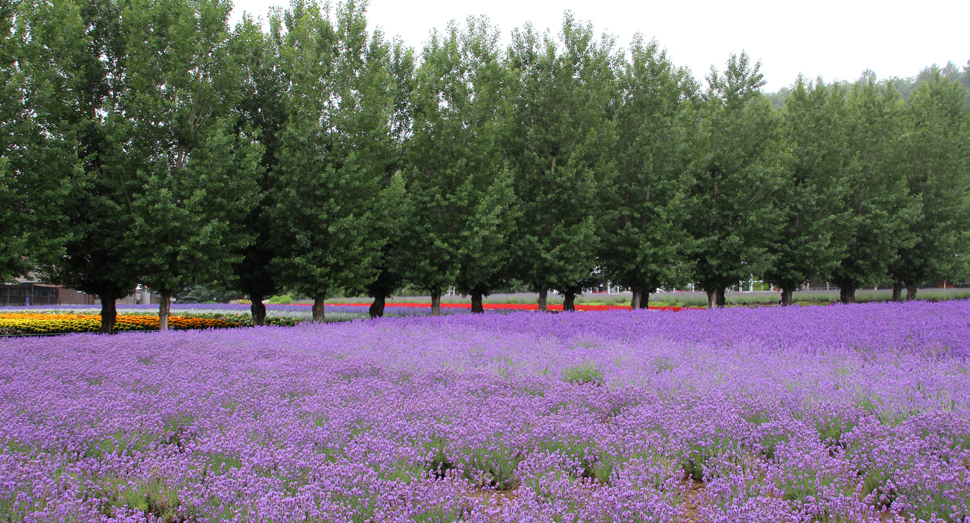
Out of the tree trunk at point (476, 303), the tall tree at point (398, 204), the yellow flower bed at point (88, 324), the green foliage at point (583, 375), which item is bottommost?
the yellow flower bed at point (88, 324)

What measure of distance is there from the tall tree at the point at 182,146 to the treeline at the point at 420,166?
9 centimetres

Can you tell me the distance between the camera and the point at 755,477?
4.06 meters

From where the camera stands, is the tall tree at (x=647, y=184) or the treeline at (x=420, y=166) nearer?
the treeline at (x=420, y=166)

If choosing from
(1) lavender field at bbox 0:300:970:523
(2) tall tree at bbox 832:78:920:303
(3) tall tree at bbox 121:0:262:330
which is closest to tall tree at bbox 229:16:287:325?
(3) tall tree at bbox 121:0:262:330

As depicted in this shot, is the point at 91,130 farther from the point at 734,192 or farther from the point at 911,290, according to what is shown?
the point at 911,290

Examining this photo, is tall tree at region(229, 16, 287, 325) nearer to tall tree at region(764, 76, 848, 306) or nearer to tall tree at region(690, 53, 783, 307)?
tall tree at region(690, 53, 783, 307)

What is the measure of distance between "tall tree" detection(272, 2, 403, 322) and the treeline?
9 cm

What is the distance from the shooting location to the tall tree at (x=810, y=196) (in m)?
24.5

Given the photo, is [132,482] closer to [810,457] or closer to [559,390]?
[559,390]

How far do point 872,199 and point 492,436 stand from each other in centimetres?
2939

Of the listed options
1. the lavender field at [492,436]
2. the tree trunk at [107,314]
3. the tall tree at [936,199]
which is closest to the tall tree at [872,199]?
the tall tree at [936,199]

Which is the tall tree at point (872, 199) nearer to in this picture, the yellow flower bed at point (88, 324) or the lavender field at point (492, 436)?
the lavender field at point (492, 436)

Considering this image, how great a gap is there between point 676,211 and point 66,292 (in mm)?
58126

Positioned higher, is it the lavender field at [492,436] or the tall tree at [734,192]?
the tall tree at [734,192]
